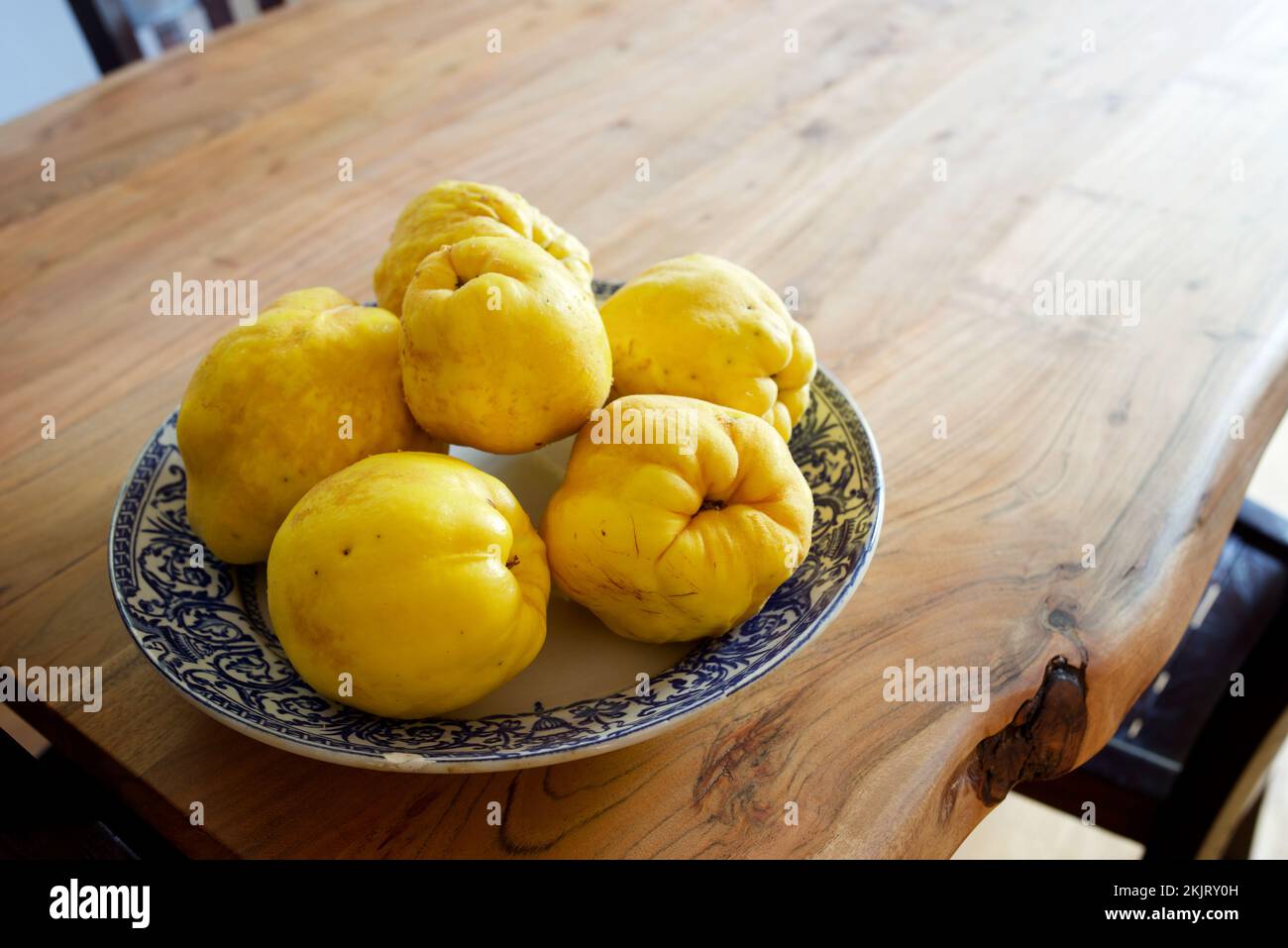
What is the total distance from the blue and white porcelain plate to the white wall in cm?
228

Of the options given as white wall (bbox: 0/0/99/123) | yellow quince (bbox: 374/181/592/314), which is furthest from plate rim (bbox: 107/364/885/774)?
white wall (bbox: 0/0/99/123)

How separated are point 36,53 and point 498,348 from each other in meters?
2.65

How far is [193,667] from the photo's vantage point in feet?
1.85

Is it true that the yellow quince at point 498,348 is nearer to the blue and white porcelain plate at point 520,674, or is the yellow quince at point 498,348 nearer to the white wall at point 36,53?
the blue and white porcelain plate at point 520,674

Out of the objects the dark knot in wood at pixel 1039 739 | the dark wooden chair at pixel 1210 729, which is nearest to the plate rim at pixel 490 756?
the dark knot in wood at pixel 1039 739

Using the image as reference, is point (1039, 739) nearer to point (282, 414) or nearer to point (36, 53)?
point (282, 414)

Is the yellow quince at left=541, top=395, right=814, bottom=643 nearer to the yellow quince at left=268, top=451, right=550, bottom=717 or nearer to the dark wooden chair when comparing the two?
the yellow quince at left=268, top=451, right=550, bottom=717

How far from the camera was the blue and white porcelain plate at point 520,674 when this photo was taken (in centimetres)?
52

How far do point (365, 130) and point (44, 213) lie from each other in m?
0.34

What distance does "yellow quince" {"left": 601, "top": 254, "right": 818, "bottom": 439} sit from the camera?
0.63 metres

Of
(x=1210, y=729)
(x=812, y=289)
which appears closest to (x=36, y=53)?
(x=812, y=289)

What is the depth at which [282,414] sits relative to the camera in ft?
1.92
